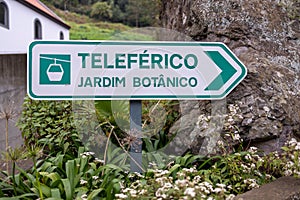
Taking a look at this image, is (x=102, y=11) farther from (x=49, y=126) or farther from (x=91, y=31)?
(x=49, y=126)

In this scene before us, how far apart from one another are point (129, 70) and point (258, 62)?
1.23 metres

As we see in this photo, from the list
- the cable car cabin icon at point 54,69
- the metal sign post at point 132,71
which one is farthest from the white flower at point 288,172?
the cable car cabin icon at point 54,69

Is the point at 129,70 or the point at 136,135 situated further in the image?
the point at 136,135

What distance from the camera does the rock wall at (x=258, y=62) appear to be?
2.83 metres

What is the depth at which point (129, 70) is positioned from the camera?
2357 mm

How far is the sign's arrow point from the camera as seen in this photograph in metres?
2.47

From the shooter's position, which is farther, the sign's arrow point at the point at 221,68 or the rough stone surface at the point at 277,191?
the sign's arrow point at the point at 221,68

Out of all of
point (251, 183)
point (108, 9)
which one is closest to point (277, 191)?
point (251, 183)

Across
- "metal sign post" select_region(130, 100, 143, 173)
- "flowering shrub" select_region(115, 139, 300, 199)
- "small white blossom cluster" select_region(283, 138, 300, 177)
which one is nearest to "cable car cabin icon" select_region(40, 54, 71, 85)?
"metal sign post" select_region(130, 100, 143, 173)

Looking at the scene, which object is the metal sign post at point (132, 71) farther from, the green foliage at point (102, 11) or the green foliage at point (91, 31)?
the green foliage at point (102, 11)

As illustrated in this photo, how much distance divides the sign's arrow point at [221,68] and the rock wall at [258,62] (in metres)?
0.34

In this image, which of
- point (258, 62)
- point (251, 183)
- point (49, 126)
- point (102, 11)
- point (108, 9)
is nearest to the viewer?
point (251, 183)

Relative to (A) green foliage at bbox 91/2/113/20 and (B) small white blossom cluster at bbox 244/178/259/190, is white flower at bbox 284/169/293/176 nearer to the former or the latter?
(B) small white blossom cluster at bbox 244/178/259/190

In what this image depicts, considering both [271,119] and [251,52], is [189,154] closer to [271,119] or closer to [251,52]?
[271,119]
